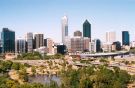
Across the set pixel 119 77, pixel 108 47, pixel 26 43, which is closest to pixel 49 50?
pixel 26 43

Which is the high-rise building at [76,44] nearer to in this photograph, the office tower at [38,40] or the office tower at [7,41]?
the office tower at [38,40]

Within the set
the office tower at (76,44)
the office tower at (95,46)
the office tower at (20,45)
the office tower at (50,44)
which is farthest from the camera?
the office tower at (95,46)

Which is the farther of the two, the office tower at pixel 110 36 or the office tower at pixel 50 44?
the office tower at pixel 110 36

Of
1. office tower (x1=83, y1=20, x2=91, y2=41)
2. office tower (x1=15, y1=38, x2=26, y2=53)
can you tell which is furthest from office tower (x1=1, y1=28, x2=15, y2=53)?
office tower (x1=83, y1=20, x2=91, y2=41)

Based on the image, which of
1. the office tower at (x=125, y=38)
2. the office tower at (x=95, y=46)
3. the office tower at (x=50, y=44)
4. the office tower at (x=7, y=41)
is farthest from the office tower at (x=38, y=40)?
the office tower at (x=125, y=38)

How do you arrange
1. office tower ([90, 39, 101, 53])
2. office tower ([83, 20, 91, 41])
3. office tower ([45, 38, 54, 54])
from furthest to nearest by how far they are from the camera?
office tower ([83, 20, 91, 41])
office tower ([90, 39, 101, 53])
office tower ([45, 38, 54, 54])

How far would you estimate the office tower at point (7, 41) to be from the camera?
396ft

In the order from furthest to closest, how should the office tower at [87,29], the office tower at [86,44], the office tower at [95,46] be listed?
1. the office tower at [87,29]
2. the office tower at [95,46]
3. the office tower at [86,44]

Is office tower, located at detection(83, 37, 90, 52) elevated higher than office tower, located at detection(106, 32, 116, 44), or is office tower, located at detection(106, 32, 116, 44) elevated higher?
office tower, located at detection(106, 32, 116, 44)

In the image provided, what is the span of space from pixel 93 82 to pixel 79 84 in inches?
50.1

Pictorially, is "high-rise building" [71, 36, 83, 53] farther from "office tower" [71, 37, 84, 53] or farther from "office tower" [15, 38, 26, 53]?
"office tower" [15, 38, 26, 53]

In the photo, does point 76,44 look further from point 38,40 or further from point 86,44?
point 38,40

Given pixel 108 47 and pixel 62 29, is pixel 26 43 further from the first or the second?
pixel 62 29

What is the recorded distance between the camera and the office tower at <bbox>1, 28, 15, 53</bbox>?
121 meters
